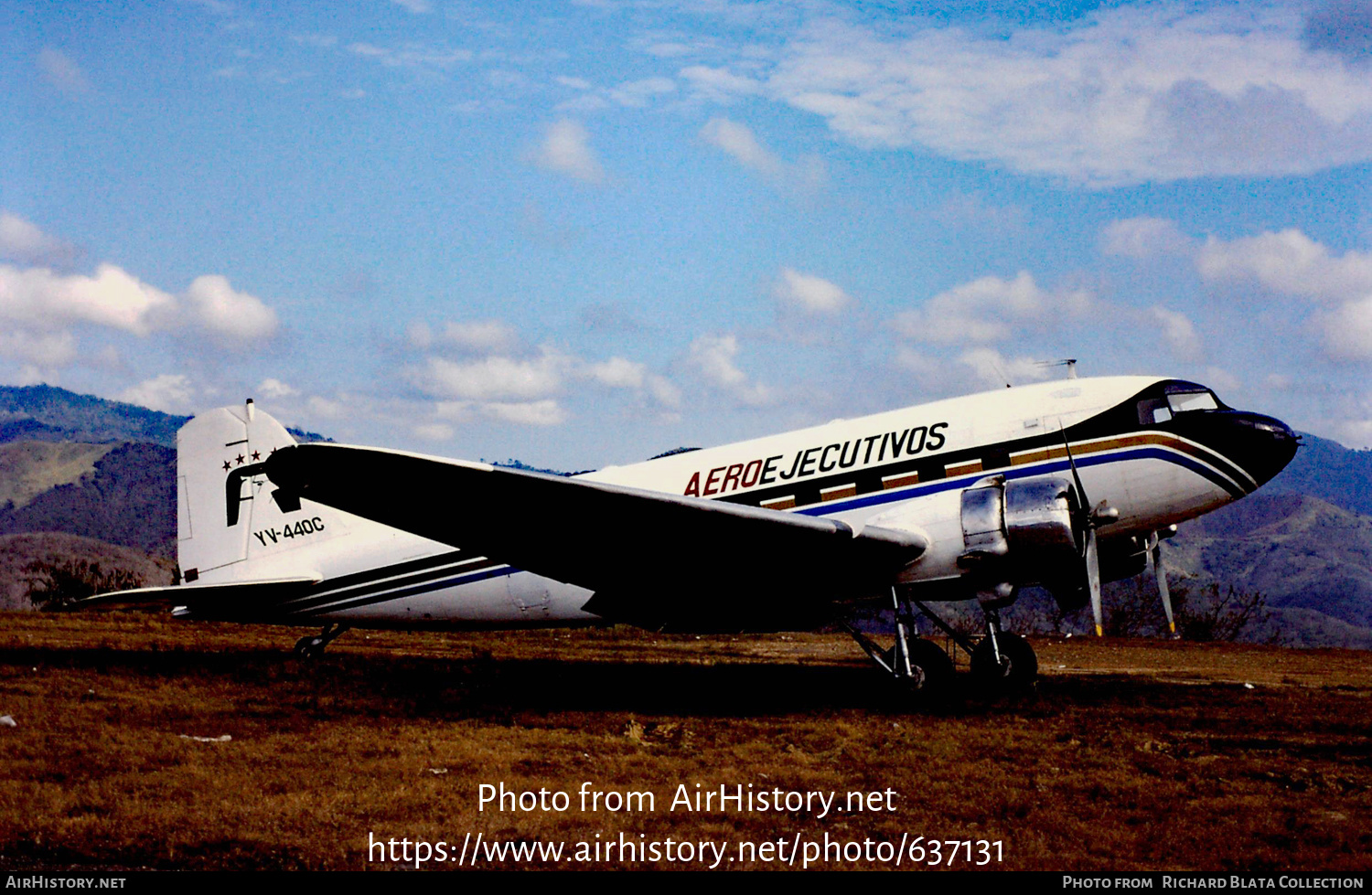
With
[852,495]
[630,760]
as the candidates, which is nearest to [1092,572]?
[852,495]

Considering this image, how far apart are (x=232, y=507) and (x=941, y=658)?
12.0 meters

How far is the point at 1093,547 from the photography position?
44.1ft

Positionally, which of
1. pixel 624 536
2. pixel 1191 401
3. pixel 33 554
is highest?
pixel 33 554

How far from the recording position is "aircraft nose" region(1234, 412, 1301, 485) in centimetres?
1402

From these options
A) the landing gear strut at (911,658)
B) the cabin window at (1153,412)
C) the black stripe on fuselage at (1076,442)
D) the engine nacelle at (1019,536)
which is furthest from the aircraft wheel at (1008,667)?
the cabin window at (1153,412)

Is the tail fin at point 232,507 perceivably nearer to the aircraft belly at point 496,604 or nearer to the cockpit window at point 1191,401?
the aircraft belly at point 496,604

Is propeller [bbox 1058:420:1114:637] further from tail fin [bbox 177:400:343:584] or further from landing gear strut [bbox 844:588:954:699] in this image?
tail fin [bbox 177:400:343:584]

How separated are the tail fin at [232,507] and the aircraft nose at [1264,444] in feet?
46.5

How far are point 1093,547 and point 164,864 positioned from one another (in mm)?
11315

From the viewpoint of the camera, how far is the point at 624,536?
12.7 m

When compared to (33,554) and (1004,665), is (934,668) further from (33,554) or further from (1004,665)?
(33,554)

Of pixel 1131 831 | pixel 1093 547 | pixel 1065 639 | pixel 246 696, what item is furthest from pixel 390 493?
pixel 1065 639

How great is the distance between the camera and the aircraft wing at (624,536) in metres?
11.1

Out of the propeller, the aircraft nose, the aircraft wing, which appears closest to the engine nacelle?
the propeller
